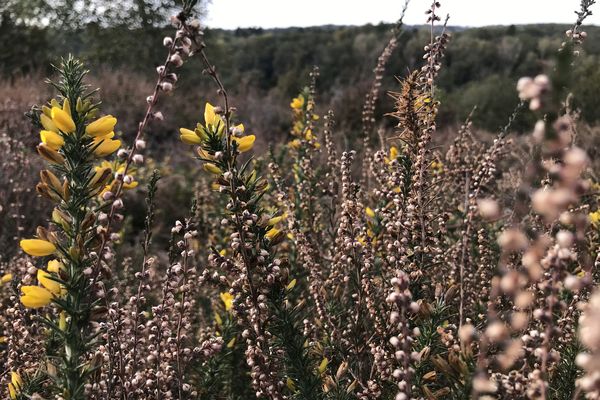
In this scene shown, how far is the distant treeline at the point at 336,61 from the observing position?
1513 centimetres

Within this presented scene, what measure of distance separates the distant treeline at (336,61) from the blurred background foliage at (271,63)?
0.05m

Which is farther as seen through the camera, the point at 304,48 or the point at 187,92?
the point at 304,48

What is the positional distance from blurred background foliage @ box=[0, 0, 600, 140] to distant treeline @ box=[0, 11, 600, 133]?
0.16 ft

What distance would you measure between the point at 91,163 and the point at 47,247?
23 cm

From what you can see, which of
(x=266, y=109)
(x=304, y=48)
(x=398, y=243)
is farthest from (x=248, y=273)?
(x=304, y=48)

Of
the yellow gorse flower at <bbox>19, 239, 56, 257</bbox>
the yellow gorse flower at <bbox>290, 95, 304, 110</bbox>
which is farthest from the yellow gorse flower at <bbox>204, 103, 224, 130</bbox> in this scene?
the yellow gorse flower at <bbox>290, 95, 304, 110</bbox>

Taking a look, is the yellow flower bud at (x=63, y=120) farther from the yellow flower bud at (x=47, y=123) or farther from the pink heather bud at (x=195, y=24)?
the pink heather bud at (x=195, y=24)

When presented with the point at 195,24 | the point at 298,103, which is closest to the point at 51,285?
the point at 195,24

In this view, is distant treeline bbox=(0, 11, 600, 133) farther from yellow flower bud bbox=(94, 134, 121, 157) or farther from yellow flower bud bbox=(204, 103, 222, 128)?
yellow flower bud bbox=(94, 134, 121, 157)

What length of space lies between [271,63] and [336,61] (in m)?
5.86

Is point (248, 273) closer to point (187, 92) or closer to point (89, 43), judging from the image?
point (187, 92)

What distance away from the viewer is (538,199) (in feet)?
1.99

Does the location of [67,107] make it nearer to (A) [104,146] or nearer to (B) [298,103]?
(A) [104,146]

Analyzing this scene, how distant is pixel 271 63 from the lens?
37.8 m
